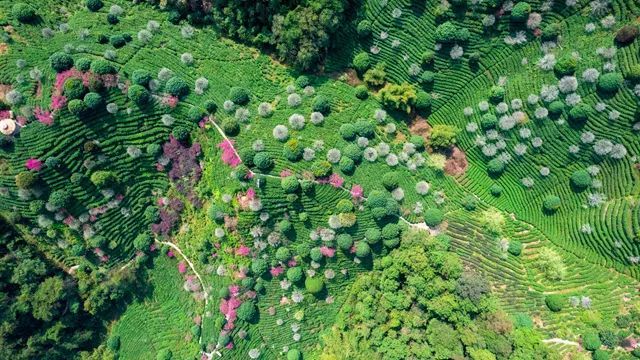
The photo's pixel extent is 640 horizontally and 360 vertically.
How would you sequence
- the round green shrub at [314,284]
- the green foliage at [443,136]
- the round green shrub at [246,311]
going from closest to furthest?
the green foliage at [443,136] → the round green shrub at [314,284] → the round green shrub at [246,311]

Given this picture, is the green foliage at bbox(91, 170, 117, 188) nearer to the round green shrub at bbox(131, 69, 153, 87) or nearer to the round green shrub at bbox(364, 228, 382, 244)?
the round green shrub at bbox(131, 69, 153, 87)

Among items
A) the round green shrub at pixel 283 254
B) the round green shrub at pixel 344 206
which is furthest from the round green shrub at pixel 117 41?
the round green shrub at pixel 344 206

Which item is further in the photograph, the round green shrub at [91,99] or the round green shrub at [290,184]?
the round green shrub at [290,184]

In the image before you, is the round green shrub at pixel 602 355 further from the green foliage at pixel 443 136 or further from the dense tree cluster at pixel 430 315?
the green foliage at pixel 443 136

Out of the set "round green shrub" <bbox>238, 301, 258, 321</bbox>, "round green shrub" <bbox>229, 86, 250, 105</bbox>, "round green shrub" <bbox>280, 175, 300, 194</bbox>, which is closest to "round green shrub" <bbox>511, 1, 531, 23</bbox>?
"round green shrub" <bbox>280, 175, 300, 194</bbox>

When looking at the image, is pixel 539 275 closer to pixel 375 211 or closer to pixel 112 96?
pixel 375 211

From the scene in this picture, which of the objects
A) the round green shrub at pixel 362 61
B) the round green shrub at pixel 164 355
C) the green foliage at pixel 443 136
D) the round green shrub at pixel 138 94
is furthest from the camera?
the round green shrub at pixel 164 355

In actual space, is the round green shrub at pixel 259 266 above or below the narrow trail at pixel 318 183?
below
